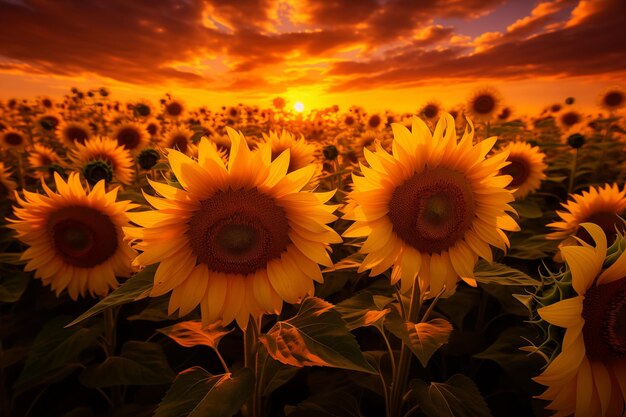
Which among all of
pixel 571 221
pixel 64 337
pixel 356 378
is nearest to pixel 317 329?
pixel 356 378

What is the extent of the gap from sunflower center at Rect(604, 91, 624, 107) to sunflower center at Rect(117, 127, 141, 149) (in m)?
10.7

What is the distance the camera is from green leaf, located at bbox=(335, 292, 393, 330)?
1.70m

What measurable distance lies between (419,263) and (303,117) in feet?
42.4

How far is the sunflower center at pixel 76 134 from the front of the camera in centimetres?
702

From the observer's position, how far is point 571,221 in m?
2.93

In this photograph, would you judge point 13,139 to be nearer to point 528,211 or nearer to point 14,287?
point 14,287

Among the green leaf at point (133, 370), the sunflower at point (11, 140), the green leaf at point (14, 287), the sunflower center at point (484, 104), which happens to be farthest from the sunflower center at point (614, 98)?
the sunflower at point (11, 140)

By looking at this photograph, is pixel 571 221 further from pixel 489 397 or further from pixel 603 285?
pixel 603 285

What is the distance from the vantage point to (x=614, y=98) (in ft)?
29.5

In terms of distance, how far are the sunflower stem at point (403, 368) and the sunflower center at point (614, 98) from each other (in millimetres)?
10252

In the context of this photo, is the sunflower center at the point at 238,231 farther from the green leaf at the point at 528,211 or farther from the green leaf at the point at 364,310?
the green leaf at the point at 528,211

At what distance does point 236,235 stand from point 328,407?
1209 millimetres

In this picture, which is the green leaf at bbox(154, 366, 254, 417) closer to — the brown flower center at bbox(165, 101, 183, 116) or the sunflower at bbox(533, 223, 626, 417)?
the sunflower at bbox(533, 223, 626, 417)

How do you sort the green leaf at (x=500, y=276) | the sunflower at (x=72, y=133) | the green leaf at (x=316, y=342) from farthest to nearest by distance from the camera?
1. the sunflower at (x=72, y=133)
2. the green leaf at (x=500, y=276)
3. the green leaf at (x=316, y=342)
